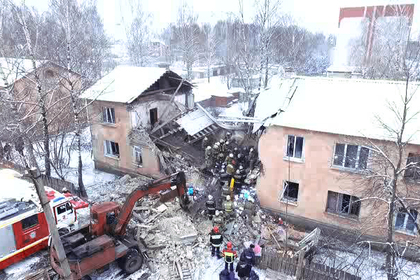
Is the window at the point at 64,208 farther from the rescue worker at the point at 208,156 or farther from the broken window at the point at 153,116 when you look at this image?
the broken window at the point at 153,116

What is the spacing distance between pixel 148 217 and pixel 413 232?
12.6 m

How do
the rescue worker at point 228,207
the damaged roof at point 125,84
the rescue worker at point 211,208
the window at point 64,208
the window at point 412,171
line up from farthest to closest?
1. the damaged roof at point 125,84
2. the rescue worker at point 211,208
3. the rescue worker at point 228,207
4. the window at point 64,208
5. the window at point 412,171

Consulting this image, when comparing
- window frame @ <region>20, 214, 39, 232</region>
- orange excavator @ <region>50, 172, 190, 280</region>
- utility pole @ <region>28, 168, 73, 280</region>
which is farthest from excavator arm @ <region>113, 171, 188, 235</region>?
utility pole @ <region>28, 168, 73, 280</region>

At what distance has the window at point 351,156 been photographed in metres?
13.8

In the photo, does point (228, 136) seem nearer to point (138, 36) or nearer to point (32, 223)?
point (32, 223)

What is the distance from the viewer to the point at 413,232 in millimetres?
13680

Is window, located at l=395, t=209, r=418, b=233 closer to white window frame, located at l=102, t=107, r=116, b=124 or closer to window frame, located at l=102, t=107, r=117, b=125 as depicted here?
window frame, located at l=102, t=107, r=117, b=125

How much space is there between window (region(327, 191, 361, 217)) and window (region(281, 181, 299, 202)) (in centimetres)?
166

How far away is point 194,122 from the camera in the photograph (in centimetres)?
2098

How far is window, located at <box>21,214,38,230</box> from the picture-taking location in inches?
505

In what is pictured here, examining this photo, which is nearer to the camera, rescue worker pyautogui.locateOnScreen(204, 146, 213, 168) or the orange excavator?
the orange excavator

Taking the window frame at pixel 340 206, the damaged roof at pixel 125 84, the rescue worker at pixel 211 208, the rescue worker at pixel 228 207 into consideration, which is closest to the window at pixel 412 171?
the window frame at pixel 340 206

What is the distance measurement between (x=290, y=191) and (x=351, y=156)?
3.72m

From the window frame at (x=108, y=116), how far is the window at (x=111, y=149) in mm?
1742
